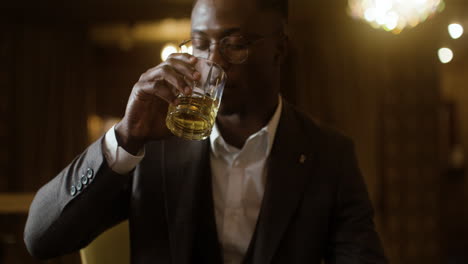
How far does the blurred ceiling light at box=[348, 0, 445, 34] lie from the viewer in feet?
10.7

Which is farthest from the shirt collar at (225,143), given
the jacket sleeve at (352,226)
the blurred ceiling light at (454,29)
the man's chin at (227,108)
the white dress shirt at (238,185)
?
the blurred ceiling light at (454,29)

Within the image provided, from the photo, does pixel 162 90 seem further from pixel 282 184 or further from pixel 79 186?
pixel 282 184

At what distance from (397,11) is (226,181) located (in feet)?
8.41

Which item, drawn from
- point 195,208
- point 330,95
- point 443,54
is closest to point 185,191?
point 195,208

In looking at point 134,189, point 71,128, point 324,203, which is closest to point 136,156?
point 134,189

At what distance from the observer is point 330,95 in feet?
17.4

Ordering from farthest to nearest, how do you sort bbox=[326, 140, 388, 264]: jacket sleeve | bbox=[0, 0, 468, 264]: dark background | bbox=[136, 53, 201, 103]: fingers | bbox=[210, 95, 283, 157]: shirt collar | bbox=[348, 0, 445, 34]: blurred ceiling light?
1. bbox=[0, 0, 468, 264]: dark background
2. bbox=[348, 0, 445, 34]: blurred ceiling light
3. bbox=[210, 95, 283, 157]: shirt collar
4. bbox=[326, 140, 388, 264]: jacket sleeve
5. bbox=[136, 53, 201, 103]: fingers

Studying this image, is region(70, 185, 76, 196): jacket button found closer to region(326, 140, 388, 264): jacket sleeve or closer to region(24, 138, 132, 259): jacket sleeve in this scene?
region(24, 138, 132, 259): jacket sleeve

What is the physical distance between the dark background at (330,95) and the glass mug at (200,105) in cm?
396

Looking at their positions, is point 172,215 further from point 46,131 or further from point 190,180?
point 46,131

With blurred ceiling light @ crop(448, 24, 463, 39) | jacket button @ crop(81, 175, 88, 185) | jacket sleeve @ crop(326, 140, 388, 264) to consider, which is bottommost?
jacket sleeve @ crop(326, 140, 388, 264)

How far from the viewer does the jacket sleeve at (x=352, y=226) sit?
1.22m

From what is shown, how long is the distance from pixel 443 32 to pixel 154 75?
204 inches

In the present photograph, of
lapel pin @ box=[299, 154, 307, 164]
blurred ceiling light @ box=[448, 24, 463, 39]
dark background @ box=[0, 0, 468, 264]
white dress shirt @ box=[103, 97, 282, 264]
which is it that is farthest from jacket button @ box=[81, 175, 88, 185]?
blurred ceiling light @ box=[448, 24, 463, 39]
